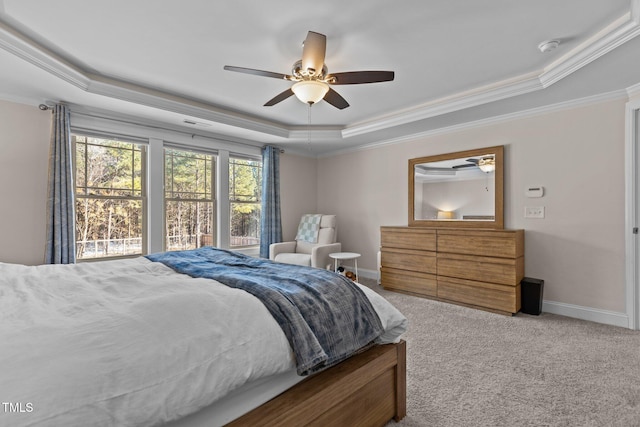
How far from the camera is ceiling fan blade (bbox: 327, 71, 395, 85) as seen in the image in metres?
2.40

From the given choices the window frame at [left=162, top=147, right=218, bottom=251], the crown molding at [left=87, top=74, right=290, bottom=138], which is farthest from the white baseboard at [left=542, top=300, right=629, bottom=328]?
the window frame at [left=162, top=147, right=218, bottom=251]

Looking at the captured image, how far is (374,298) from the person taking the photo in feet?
5.60

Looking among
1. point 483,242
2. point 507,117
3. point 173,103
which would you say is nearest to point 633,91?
point 507,117

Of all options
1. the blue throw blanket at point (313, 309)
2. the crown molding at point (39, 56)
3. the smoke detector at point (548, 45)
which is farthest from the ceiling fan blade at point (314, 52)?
the crown molding at point (39, 56)

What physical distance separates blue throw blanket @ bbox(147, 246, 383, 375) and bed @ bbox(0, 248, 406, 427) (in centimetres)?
1

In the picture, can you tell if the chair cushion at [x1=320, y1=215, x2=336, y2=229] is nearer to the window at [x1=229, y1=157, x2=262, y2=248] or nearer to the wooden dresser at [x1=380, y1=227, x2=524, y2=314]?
the wooden dresser at [x1=380, y1=227, x2=524, y2=314]

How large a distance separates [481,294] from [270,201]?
11.1ft

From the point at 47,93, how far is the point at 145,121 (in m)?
1.01

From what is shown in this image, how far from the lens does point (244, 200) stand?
5359 mm

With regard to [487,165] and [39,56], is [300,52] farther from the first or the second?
[487,165]

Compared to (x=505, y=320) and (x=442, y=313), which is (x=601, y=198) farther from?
(x=442, y=313)

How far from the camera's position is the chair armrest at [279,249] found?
505 cm

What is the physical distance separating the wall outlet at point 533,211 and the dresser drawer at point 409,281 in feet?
4.36

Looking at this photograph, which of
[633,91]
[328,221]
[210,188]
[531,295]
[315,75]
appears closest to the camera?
[315,75]
